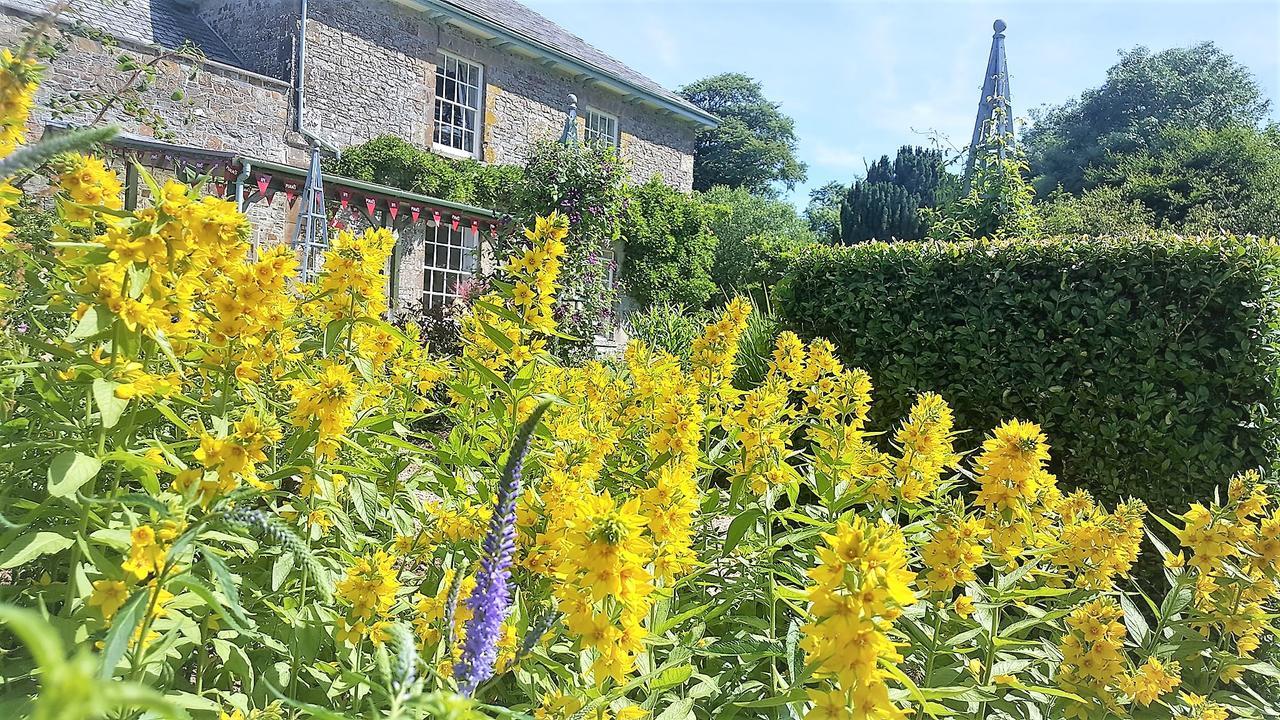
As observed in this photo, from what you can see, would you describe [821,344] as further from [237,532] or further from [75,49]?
[75,49]

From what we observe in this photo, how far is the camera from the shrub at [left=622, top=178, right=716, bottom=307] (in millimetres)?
13969

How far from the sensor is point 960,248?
13.8 ft

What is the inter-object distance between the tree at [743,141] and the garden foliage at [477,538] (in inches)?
1347

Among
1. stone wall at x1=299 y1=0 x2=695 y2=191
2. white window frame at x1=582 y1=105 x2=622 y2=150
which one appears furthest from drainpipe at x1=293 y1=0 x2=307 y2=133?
white window frame at x1=582 y1=105 x2=622 y2=150

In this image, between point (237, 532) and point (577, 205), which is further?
point (577, 205)

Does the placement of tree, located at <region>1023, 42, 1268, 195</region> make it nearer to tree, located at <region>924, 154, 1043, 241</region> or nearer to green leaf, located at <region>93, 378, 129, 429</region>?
tree, located at <region>924, 154, 1043, 241</region>

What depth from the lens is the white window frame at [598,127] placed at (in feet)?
46.2

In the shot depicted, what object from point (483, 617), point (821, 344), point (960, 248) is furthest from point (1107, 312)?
point (483, 617)

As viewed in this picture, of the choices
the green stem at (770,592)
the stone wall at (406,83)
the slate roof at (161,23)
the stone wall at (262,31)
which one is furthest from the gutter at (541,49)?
the green stem at (770,592)

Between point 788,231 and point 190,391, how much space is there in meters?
27.8

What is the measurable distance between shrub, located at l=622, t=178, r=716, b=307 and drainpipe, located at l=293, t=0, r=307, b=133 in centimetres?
549

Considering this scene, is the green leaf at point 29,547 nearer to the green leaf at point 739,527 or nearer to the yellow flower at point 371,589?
the yellow flower at point 371,589

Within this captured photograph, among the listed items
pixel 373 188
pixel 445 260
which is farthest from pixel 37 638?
pixel 445 260

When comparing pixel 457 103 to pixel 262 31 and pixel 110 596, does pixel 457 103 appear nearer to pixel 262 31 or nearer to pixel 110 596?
pixel 262 31
